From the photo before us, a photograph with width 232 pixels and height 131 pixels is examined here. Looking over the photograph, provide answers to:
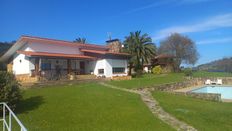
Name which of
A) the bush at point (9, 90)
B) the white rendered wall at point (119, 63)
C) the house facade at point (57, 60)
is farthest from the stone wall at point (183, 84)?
the bush at point (9, 90)

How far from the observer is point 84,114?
13734 mm

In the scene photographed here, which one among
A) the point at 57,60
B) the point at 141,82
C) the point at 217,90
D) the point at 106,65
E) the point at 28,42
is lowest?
the point at 217,90

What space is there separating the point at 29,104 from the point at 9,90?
107 inches

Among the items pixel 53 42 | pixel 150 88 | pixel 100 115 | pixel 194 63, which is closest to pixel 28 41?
pixel 53 42

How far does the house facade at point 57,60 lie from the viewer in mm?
30656

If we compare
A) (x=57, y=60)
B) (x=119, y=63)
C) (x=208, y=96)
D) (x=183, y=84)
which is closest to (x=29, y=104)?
(x=208, y=96)

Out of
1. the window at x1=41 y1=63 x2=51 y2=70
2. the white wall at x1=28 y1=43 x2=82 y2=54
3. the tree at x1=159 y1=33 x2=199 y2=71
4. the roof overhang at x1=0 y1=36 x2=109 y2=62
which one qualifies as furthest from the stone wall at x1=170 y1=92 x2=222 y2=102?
the tree at x1=159 y1=33 x2=199 y2=71

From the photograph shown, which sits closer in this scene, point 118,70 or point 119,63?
point 118,70

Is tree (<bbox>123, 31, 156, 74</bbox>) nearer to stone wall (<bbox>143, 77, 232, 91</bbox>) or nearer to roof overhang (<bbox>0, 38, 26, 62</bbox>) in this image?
stone wall (<bbox>143, 77, 232, 91</bbox>)

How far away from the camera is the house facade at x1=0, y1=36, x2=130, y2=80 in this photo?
3066cm

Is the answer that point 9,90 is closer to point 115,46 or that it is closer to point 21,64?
point 21,64

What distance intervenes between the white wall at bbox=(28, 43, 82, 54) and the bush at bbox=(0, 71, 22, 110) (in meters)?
18.6

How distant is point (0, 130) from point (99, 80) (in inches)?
933

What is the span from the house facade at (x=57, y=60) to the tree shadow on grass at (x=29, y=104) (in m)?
10.7
